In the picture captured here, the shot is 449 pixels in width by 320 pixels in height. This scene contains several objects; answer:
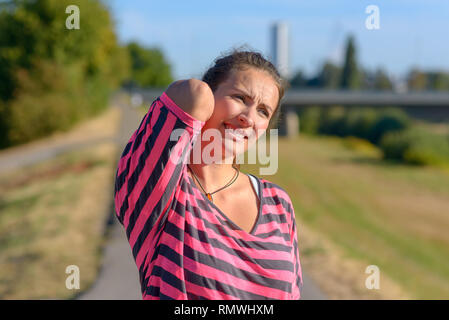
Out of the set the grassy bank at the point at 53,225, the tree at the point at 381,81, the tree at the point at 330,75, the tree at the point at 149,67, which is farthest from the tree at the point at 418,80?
the grassy bank at the point at 53,225

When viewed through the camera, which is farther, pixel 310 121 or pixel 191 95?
pixel 310 121

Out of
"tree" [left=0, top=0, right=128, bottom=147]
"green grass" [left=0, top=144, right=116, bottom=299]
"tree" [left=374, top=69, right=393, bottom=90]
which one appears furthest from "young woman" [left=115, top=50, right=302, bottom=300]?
"tree" [left=374, top=69, right=393, bottom=90]

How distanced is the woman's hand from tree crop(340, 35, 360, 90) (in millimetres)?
67474

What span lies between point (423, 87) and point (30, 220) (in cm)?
9828

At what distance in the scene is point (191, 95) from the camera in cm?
117

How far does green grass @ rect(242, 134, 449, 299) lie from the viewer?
9020mm

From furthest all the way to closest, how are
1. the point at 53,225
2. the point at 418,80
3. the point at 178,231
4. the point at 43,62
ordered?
the point at 418,80 → the point at 43,62 → the point at 53,225 → the point at 178,231

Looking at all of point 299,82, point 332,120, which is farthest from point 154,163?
point 299,82

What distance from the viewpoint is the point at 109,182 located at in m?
10.8

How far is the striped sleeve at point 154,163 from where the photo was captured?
47.3 inches

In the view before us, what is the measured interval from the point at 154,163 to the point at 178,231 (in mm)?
209

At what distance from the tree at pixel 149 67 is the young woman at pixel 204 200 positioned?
6644cm
